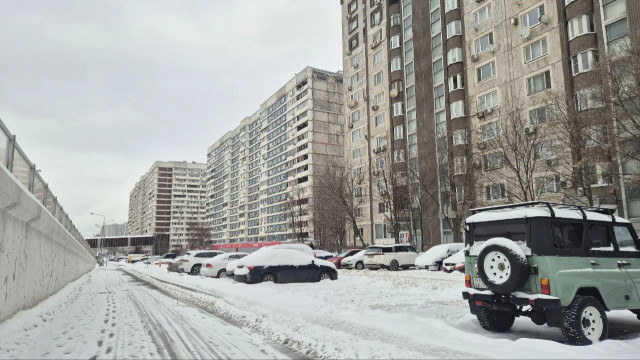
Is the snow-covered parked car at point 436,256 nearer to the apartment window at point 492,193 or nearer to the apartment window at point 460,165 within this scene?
the apartment window at point 460,165

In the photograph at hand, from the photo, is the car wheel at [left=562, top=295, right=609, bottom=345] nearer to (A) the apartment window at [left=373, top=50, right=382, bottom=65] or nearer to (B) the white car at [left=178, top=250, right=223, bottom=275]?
(B) the white car at [left=178, top=250, right=223, bottom=275]

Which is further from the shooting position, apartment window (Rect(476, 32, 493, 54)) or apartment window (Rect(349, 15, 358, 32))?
apartment window (Rect(349, 15, 358, 32))

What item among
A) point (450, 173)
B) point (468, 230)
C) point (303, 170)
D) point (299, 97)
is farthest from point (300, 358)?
point (299, 97)

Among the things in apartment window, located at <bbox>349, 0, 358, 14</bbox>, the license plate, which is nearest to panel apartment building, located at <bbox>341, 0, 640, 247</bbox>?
apartment window, located at <bbox>349, 0, 358, 14</bbox>

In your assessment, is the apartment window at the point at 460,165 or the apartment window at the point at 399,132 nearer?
the apartment window at the point at 460,165

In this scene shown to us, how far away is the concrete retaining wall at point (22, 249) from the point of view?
7.77 meters

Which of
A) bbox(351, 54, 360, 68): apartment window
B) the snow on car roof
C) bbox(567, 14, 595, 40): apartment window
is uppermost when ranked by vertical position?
bbox(351, 54, 360, 68): apartment window

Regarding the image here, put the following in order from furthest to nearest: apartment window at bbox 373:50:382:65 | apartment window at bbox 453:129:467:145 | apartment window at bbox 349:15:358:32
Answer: apartment window at bbox 349:15:358:32
apartment window at bbox 373:50:382:65
apartment window at bbox 453:129:467:145

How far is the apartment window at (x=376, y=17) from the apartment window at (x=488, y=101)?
22.6 metres

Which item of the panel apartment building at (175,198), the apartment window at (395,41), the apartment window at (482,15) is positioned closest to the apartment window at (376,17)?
the apartment window at (395,41)

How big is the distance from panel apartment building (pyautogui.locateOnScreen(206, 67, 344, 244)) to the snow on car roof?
59.3m

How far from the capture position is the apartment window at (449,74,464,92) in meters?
A: 39.6

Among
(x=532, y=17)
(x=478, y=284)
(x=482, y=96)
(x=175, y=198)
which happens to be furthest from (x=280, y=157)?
(x=478, y=284)

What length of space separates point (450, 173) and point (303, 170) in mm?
56038
